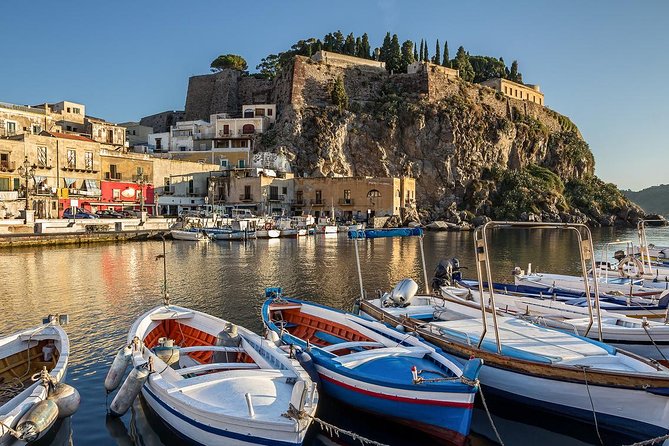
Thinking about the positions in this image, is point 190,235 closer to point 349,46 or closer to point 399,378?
point 399,378

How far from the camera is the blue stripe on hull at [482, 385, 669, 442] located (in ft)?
28.0

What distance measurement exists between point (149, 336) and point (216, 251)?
2954 centimetres

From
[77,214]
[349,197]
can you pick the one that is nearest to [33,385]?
[77,214]

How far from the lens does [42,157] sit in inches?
2063

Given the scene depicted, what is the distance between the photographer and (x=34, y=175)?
5131 cm

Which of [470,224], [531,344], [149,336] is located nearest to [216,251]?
[149,336]

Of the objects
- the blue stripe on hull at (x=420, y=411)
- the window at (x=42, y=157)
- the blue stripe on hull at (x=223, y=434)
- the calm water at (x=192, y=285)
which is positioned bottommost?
the calm water at (x=192, y=285)

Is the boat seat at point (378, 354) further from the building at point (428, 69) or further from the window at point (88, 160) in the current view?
the building at point (428, 69)

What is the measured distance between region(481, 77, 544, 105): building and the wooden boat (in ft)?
329

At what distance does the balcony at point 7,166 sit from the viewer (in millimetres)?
49791

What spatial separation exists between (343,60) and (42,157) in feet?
172

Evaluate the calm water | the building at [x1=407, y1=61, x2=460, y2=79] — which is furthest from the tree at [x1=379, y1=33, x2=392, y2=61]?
the calm water

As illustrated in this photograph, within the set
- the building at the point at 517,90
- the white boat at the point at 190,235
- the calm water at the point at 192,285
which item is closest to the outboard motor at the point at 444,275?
the calm water at the point at 192,285

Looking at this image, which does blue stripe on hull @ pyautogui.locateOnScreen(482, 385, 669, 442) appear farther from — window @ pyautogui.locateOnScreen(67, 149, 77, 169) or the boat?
window @ pyautogui.locateOnScreen(67, 149, 77, 169)
